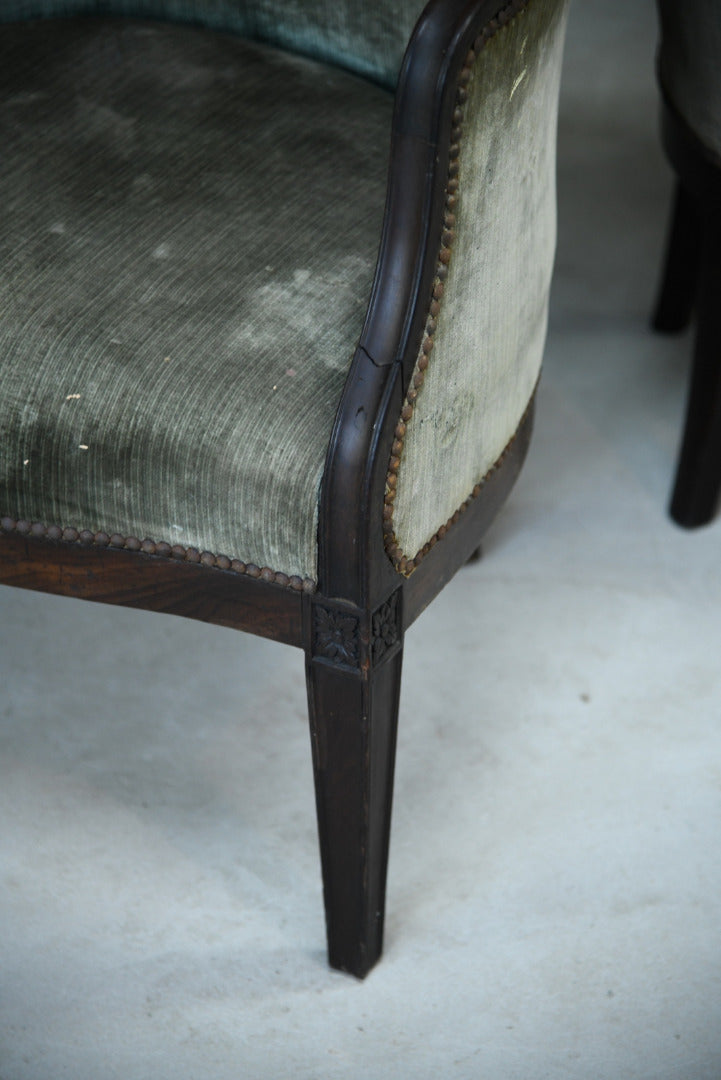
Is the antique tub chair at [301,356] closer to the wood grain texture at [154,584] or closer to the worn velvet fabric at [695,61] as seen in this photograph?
the wood grain texture at [154,584]

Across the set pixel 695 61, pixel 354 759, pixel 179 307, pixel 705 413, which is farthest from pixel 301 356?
pixel 705 413

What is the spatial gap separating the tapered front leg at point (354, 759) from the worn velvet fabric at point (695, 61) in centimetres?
63

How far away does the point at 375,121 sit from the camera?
978mm

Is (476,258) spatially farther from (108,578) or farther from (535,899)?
(535,899)

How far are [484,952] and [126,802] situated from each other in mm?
337

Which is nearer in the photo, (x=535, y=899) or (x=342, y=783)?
(x=342, y=783)

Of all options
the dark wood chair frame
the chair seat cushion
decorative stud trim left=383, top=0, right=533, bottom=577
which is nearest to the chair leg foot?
the dark wood chair frame

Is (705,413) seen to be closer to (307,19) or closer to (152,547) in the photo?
(307,19)

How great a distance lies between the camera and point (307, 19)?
1.07m

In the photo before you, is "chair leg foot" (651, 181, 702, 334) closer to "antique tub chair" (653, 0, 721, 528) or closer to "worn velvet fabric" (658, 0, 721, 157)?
"antique tub chair" (653, 0, 721, 528)

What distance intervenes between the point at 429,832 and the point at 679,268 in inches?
35.2

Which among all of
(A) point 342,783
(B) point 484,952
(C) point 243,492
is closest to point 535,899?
(B) point 484,952

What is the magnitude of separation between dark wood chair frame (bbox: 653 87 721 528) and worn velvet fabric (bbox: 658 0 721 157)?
0.9 inches

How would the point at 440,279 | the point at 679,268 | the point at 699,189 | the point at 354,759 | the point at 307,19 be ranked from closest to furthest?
the point at 440,279 → the point at 354,759 → the point at 307,19 → the point at 699,189 → the point at 679,268
